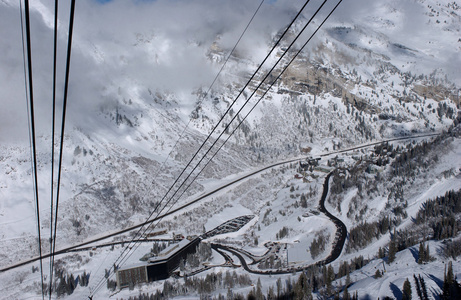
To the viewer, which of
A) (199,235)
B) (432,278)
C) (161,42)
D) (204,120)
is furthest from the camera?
(161,42)

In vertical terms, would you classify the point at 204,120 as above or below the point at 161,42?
below

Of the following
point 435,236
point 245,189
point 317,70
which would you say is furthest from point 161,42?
point 435,236

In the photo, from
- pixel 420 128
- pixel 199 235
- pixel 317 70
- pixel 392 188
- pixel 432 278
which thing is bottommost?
pixel 432 278

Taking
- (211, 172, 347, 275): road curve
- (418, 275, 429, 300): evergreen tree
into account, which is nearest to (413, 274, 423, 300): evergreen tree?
(418, 275, 429, 300): evergreen tree

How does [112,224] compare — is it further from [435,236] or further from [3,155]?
[435,236]

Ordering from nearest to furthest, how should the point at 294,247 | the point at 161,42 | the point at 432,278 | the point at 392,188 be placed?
the point at 432,278 < the point at 294,247 < the point at 392,188 < the point at 161,42

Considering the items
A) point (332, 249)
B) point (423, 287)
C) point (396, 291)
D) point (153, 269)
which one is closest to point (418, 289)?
point (423, 287)

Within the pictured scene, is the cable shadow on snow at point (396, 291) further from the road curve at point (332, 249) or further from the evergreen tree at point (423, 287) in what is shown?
the road curve at point (332, 249)

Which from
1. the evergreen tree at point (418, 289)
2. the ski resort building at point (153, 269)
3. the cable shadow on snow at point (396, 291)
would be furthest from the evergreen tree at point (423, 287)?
the ski resort building at point (153, 269)
